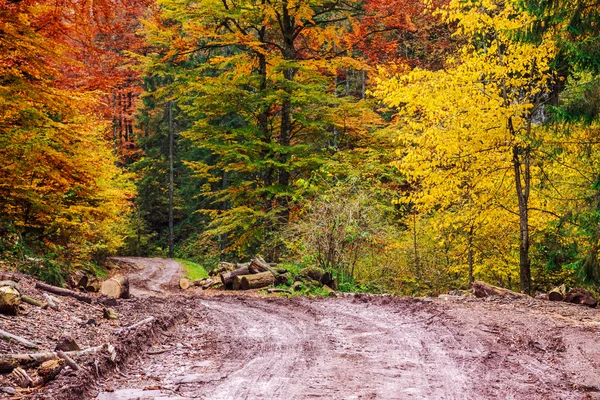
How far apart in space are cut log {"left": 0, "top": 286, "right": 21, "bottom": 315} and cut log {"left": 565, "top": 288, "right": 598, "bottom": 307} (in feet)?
34.7

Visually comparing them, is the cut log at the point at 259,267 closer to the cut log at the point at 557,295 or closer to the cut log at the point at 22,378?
the cut log at the point at 557,295

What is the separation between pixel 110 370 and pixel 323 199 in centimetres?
958

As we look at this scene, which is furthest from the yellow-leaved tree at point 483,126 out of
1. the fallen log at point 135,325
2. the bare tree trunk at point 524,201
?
the fallen log at point 135,325

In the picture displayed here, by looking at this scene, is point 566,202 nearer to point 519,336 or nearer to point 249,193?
point 519,336

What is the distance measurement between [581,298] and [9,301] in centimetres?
1075

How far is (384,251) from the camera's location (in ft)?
50.5

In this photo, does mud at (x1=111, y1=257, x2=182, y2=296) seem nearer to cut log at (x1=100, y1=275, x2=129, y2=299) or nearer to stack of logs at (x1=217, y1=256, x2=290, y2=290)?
stack of logs at (x1=217, y1=256, x2=290, y2=290)

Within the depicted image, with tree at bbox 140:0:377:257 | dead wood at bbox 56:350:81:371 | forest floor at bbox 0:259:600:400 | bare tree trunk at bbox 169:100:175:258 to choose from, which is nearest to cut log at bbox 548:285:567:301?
forest floor at bbox 0:259:600:400

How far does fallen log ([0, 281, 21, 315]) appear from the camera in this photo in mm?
6047

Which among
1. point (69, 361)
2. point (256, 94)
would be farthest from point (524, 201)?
point (69, 361)

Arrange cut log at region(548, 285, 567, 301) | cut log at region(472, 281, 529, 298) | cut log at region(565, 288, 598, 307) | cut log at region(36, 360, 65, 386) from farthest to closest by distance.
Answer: cut log at region(472, 281, 529, 298)
cut log at region(548, 285, 567, 301)
cut log at region(565, 288, 598, 307)
cut log at region(36, 360, 65, 386)

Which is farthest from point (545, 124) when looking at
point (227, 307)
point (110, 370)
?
point (110, 370)

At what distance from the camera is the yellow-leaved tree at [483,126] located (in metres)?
11.4

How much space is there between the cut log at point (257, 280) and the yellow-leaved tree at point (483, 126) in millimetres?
4876
